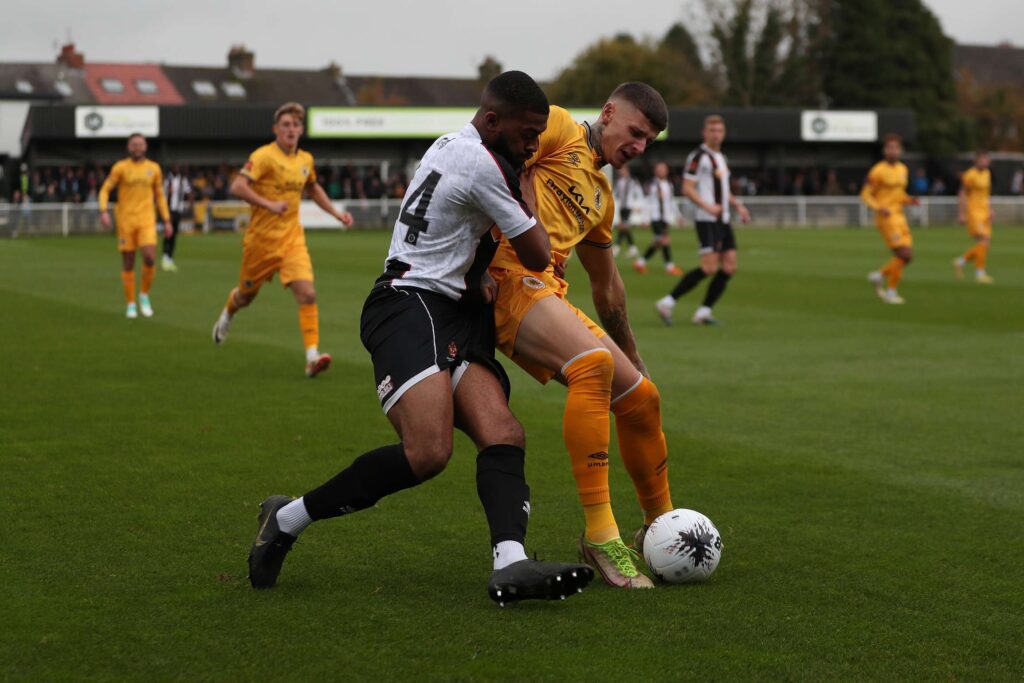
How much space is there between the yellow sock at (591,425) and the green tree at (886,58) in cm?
7991

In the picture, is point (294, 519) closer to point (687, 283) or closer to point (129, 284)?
point (687, 283)

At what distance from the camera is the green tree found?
270ft

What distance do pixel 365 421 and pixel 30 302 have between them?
1124 cm

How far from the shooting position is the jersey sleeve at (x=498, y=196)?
15.9ft

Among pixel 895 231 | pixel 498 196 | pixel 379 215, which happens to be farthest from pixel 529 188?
pixel 379 215

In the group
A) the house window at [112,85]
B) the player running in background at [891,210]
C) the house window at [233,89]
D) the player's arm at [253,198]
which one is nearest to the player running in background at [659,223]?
the player running in background at [891,210]

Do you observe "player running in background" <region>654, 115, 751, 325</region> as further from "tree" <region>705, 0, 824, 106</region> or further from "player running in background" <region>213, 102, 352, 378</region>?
"tree" <region>705, 0, 824, 106</region>

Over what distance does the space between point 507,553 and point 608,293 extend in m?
1.44

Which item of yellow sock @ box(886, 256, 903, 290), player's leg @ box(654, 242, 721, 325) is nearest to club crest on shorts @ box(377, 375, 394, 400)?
player's leg @ box(654, 242, 721, 325)

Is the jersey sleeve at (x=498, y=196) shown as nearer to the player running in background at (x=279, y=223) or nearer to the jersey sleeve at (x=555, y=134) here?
the jersey sleeve at (x=555, y=134)

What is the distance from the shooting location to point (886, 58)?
82375 mm

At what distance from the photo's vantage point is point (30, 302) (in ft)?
61.8

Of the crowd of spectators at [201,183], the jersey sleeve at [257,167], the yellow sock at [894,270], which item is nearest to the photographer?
the jersey sleeve at [257,167]

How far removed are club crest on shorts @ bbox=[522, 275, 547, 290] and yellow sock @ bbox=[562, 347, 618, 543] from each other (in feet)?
1.23
